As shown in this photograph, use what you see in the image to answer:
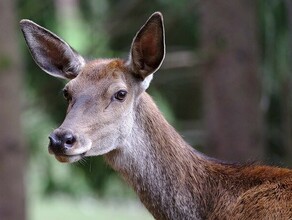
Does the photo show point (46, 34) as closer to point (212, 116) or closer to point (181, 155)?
point (181, 155)

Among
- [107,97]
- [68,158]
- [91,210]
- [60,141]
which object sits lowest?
[91,210]

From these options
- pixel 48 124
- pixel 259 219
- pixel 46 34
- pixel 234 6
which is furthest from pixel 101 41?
pixel 259 219

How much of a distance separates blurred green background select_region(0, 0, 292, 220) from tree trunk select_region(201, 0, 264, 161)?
0.04ft

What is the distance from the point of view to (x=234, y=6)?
562 inches

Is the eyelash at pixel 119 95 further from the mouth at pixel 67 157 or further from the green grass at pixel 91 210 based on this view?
the green grass at pixel 91 210

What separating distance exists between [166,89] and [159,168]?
966 centimetres

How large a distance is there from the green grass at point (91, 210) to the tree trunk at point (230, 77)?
5550 mm

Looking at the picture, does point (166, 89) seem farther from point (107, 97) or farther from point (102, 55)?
A: point (107, 97)

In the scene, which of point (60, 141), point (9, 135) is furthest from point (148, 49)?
point (9, 135)

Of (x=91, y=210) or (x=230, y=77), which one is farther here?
(x=91, y=210)

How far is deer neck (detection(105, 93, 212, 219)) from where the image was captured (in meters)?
8.91

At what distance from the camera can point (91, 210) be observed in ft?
69.1

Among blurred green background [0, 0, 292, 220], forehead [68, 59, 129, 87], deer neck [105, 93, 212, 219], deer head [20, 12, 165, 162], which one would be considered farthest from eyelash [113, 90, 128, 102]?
blurred green background [0, 0, 292, 220]

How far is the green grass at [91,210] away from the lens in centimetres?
2006
